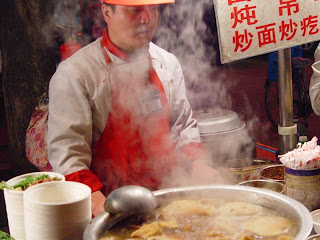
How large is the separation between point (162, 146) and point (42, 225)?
4.75 feet

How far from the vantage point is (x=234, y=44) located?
2.32m

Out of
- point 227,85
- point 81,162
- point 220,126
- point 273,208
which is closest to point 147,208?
point 273,208

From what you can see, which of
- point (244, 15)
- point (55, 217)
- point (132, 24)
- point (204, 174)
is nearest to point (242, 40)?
point (244, 15)

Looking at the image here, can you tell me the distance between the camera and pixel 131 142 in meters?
2.79

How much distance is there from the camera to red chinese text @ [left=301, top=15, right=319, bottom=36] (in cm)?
238

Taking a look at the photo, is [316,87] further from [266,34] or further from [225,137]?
[266,34]

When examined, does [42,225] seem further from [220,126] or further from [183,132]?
[220,126]

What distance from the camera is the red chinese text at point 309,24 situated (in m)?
2.38

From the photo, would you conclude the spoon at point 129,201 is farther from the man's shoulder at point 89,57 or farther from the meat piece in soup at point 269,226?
the man's shoulder at point 89,57

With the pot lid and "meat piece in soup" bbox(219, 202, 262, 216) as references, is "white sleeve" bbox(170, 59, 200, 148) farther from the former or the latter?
"meat piece in soup" bbox(219, 202, 262, 216)

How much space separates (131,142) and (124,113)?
0.64 feet

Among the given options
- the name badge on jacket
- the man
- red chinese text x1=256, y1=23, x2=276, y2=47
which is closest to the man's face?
the man

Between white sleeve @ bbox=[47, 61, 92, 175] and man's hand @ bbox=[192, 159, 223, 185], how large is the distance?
0.64 m

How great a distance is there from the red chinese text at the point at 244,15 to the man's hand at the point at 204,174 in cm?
82
